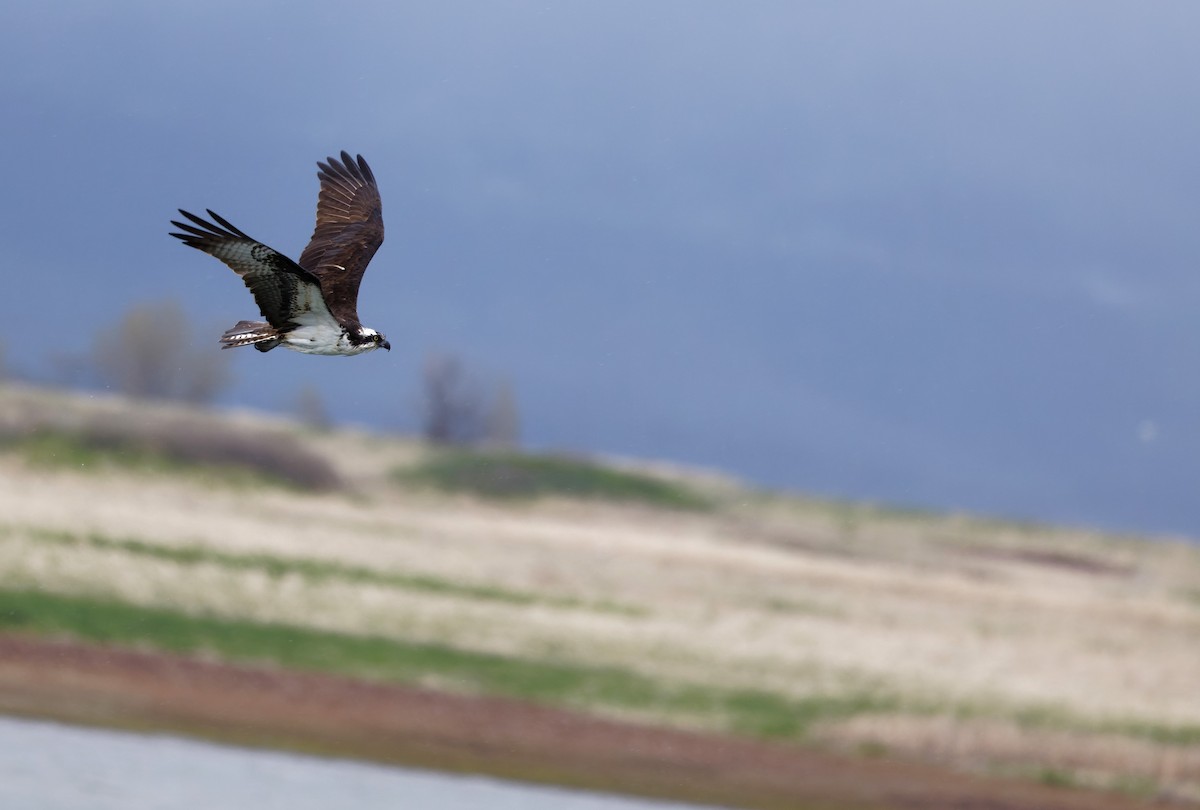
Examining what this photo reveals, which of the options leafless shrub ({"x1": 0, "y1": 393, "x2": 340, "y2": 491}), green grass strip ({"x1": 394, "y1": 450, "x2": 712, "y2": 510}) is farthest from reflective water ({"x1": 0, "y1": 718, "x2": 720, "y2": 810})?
green grass strip ({"x1": 394, "y1": 450, "x2": 712, "y2": 510})

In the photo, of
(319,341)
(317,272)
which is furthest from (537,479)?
(319,341)

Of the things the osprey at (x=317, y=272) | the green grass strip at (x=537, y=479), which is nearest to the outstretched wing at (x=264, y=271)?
the osprey at (x=317, y=272)

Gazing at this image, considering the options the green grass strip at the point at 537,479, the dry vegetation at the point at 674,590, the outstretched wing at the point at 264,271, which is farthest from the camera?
the green grass strip at the point at 537,479

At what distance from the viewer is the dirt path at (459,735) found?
1908 cm

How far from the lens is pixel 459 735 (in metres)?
19.9

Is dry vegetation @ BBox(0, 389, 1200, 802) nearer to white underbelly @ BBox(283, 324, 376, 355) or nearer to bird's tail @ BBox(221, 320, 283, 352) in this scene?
white underbelly @ BBox(283, 324, 376, 355)

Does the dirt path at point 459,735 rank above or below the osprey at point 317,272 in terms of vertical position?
below

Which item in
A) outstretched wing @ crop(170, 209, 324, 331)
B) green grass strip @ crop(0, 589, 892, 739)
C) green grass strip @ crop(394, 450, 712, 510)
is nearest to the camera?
outstretched wing @ crop(170, 209, 324, 331)

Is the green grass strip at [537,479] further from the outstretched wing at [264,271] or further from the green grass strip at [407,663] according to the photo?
the outstretched wing at [264,271]

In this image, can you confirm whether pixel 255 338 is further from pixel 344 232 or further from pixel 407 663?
pixel 407 663

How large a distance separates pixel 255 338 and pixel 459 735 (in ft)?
31.5

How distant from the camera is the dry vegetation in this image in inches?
844

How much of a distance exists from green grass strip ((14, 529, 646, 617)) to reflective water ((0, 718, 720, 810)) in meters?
4.97

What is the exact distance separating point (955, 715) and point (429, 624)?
21.1 feet
